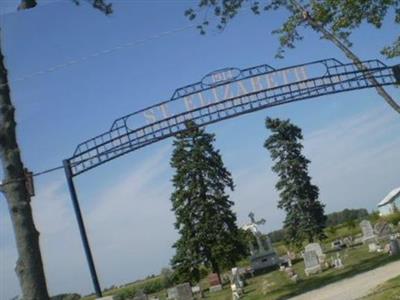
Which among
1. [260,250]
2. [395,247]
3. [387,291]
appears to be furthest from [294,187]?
[387,291]

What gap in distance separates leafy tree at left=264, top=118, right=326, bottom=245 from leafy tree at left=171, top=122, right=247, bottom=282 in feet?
27.8

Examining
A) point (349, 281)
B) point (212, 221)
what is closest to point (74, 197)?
point (349, 281)

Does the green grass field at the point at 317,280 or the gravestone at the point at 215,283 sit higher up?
the gravestone at the point at 215,283

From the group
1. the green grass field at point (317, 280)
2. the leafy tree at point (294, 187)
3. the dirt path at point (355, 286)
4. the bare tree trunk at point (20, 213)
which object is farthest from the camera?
the leafy tree at point (294, 187)

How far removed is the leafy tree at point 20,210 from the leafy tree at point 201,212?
27.5 meters

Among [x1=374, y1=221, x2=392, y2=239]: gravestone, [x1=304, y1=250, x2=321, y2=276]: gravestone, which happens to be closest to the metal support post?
[x1=304, y1=250, x2=321, y2=276]: gravestone

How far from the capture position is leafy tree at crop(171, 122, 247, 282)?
118ft

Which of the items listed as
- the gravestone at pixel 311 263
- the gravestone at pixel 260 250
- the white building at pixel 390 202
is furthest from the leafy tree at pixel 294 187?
the white building at pixel 390 202

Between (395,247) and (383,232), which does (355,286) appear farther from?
(383,232)

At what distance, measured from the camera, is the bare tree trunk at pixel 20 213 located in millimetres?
7961

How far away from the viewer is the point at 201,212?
37.3m

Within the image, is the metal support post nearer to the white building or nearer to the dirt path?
the dirt path

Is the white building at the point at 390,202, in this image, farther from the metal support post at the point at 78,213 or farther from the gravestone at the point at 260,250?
the metal support post at the point at 78,213

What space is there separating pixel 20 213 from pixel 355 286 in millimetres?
10300
